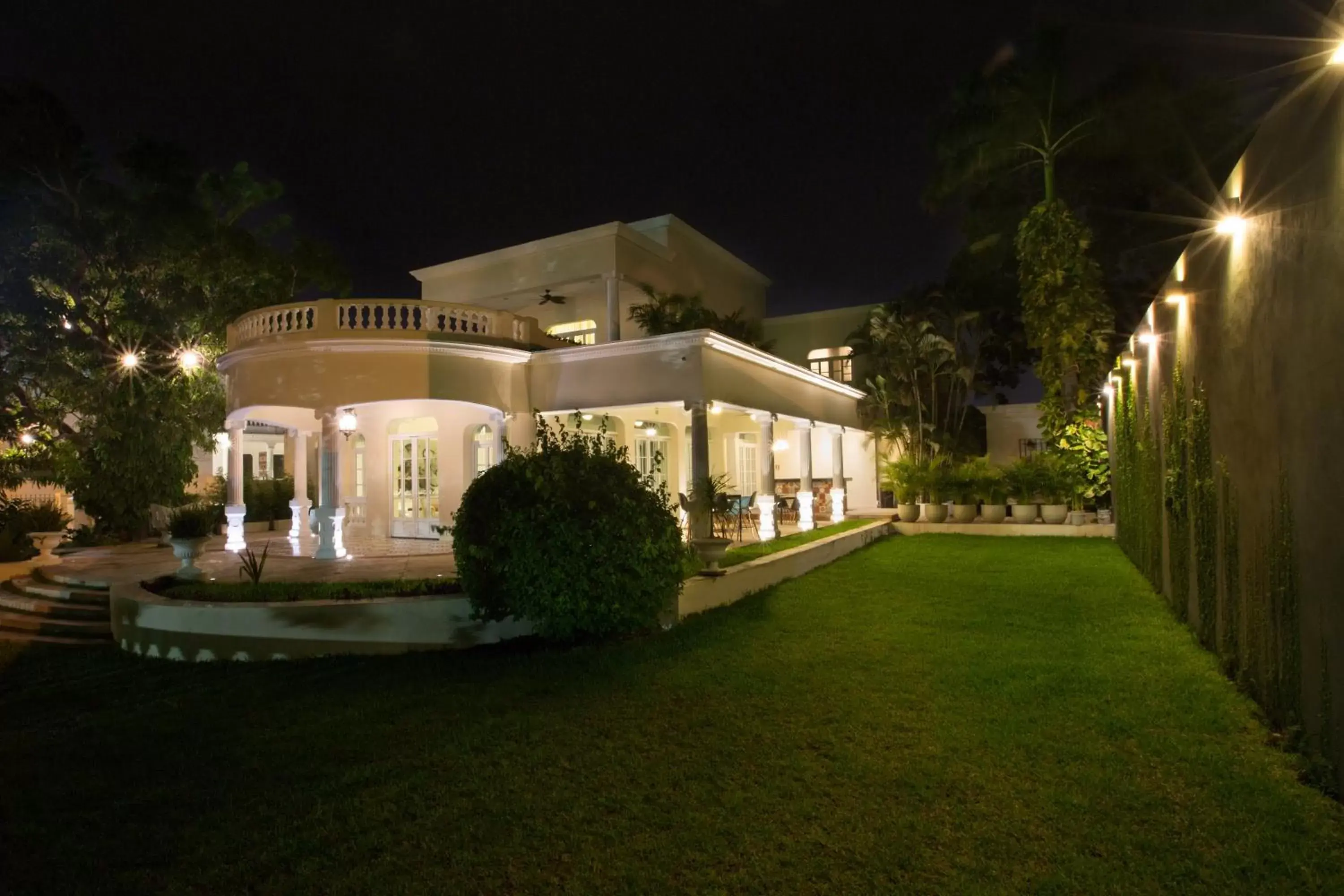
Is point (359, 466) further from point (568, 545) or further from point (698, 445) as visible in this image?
point (568, 545)

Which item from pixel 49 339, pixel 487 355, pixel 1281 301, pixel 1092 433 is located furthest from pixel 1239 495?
pixel 49 339

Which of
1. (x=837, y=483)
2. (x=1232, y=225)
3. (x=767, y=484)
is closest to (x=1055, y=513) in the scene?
(x=837, y=483)

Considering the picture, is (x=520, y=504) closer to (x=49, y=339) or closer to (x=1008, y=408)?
(x=49, y=339)

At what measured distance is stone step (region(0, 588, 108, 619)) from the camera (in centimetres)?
1017

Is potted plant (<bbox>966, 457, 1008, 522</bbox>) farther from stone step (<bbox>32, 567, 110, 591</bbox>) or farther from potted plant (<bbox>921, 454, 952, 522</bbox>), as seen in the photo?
stone step (<bbox>32, 567, 110, 591</bbox>)

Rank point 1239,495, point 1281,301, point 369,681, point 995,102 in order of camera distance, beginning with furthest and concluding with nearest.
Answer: point 995,102, point 369,681, point 1239,495, point 1281,301

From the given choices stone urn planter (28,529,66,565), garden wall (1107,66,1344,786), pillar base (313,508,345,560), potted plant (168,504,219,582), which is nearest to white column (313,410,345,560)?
pillar base (313,508,345,560)

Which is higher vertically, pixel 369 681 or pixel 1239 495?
pixel 1239 495

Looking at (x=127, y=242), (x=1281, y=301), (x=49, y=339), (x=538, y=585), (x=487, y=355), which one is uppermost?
(x=127, y=242)

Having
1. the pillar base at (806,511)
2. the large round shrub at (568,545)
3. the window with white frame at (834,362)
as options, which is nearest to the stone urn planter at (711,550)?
the large round shrub at (568,545)

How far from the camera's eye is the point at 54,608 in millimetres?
10383

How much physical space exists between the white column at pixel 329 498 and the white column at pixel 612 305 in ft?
20.0

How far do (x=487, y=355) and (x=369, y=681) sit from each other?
743 centimetres

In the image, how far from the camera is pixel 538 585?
24.2 ft
